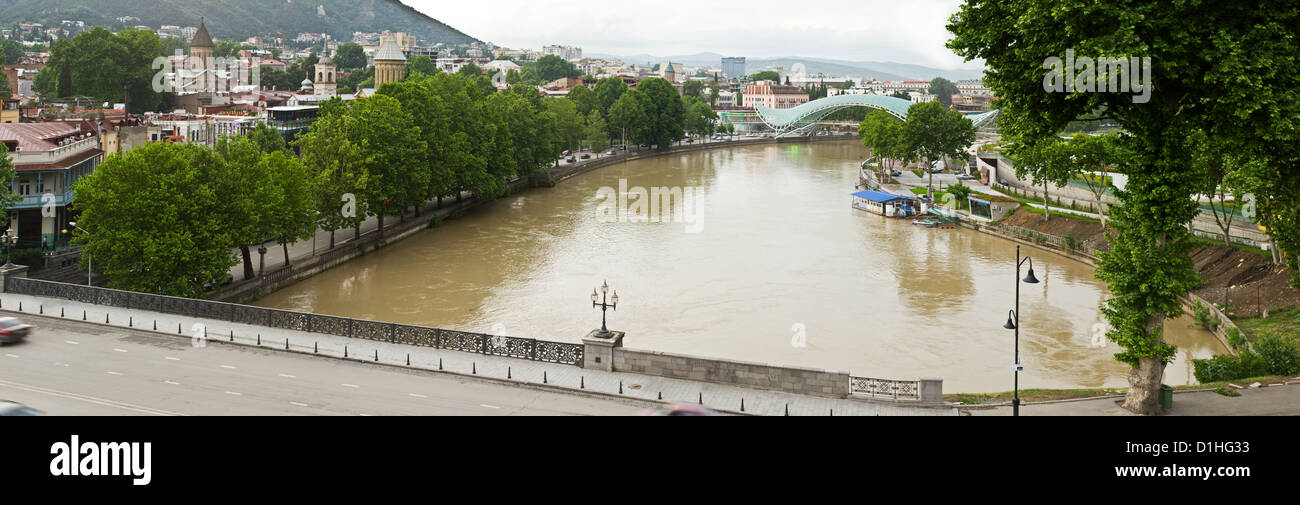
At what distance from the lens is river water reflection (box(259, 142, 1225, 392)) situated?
30.7m

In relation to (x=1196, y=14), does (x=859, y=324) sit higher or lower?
lower

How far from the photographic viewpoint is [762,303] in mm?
37438

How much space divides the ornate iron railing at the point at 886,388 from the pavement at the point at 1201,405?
49.5 inches

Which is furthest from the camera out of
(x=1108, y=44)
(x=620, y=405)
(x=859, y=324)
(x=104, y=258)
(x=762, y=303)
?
(x=762, y=303)

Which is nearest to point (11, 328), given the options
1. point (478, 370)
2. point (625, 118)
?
point (478, 370)

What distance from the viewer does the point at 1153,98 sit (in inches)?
781

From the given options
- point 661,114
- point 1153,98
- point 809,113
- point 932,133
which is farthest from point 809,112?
point 1153,98

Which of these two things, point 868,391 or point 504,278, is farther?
point 504,278

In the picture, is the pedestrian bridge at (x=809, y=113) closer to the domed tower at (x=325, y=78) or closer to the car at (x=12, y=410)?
the domed tower at (x=325, y=78)

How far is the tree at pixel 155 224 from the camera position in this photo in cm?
3197

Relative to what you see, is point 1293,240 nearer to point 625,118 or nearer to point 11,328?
point 11,328

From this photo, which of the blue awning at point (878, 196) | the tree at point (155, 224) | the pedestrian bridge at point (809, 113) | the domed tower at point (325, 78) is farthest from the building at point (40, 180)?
the pedestrian bridge at point (809, 113)

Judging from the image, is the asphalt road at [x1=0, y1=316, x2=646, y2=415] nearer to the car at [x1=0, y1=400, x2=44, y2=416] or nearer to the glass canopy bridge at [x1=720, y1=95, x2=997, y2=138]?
the car at [x1=0, y1=400, x2=44, y2=416]

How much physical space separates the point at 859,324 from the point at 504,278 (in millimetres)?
16286
